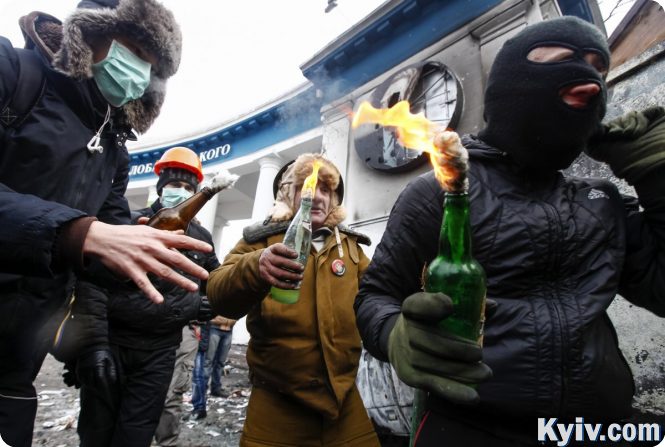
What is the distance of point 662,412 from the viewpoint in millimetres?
2160

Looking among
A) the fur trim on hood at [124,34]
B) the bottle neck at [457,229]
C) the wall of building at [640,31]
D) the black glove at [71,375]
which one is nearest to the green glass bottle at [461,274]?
the bottle neck at [457,229]

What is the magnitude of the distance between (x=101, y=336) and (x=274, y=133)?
32.8ft

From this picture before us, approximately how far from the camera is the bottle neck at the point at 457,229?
103 cm

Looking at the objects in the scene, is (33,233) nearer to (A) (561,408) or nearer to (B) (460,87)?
(A) (561,408)

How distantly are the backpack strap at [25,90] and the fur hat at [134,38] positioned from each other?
0.10 metres

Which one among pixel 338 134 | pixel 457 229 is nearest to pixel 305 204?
pixel 457 229

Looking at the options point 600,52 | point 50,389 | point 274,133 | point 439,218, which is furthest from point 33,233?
point 274,133

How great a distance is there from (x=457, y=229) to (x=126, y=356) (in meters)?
3.04

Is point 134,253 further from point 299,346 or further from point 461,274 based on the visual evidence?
point 299,346

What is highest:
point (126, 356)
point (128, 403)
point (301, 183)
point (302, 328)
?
point (301, 183)

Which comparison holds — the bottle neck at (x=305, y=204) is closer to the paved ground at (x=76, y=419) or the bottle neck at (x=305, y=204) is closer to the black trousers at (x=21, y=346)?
the black trousers at (x=21, y=346)

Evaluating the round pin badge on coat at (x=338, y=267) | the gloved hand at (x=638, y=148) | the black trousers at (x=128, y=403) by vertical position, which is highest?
the gloved hand at (x=638, y=148)

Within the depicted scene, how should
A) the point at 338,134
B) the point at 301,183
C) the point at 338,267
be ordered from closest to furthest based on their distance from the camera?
1. the point at 338,267
2. the point at 301,183
3. the point at 338,134

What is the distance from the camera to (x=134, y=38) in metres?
2.21
